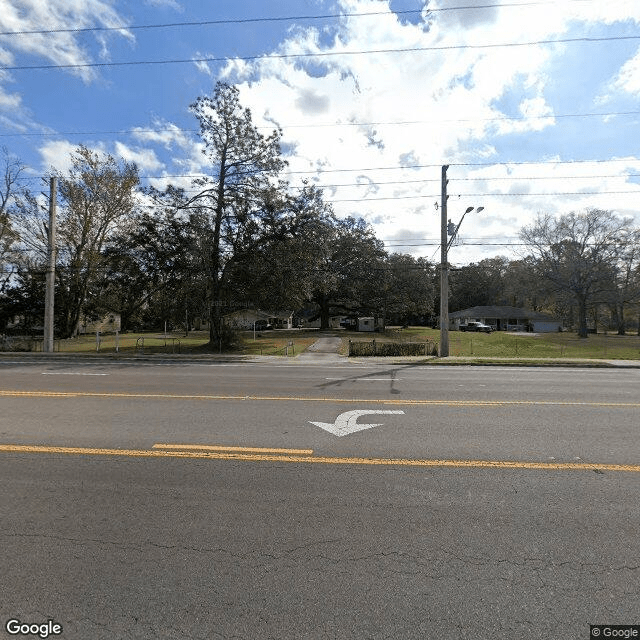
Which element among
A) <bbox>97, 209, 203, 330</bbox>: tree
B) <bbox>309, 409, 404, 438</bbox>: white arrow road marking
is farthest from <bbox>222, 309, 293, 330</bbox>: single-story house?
<bbox>309, 409, 404, 438</bbox>: white arrow road marking

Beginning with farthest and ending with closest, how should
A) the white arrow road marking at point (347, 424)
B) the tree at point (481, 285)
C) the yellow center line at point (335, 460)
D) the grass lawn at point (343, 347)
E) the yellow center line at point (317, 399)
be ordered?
the tree at point (481, 285), the grass lawn at point (343, 347), the yellow center line at point (317, 399), the white arrow road marking at point (347, 424), the yellow center line at point (335, 460)

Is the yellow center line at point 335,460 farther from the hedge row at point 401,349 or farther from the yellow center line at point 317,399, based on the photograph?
the hedge row at point 401,349

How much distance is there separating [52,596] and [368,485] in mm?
2722

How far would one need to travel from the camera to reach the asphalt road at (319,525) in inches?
96.0

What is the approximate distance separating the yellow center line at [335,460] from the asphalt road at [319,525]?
0.11 ft

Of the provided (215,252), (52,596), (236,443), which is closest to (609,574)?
(52,596)

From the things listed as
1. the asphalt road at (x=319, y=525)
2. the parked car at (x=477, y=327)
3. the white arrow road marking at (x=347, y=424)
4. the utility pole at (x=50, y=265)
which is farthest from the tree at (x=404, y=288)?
the asphalt road at (x=319, y=525)

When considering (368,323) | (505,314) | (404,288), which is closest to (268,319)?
(368,323)

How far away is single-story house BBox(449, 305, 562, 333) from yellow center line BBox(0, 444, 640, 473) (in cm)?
6950

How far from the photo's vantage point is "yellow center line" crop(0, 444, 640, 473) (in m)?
4.69

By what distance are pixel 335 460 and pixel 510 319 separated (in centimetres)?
7689

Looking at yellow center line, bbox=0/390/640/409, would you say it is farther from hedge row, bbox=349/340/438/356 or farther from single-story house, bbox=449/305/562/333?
single-story house, bbox=449/305/562/333

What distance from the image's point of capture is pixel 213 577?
108 inches

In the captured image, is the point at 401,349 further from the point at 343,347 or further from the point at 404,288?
the point at 404,288
